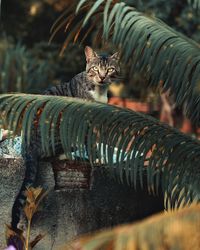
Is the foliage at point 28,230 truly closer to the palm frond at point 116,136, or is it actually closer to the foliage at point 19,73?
the palm frond at point 116,136

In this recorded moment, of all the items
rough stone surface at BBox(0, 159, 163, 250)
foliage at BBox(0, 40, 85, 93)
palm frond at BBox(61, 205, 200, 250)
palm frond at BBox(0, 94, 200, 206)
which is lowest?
foliage at BBox(0, 40, 85, 93)

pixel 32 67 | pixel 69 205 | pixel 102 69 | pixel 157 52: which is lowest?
pixel 32 67

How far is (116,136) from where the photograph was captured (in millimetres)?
5738

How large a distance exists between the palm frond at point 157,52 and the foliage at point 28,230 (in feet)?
3.52

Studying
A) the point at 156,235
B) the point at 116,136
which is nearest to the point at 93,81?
the point at 116,136

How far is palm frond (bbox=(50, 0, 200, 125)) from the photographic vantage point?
226 inches

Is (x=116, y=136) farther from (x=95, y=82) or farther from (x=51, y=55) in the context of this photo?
(x=51, y=55)

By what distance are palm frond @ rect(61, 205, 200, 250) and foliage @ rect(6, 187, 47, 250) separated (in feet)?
8.81

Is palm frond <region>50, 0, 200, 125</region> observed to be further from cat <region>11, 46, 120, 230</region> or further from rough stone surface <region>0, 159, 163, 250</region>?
cat <region>11, 46, 120, 230</region>

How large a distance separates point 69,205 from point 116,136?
123cm

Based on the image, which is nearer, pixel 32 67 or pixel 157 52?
pixel 157 52

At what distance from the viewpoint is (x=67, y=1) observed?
19.2 m

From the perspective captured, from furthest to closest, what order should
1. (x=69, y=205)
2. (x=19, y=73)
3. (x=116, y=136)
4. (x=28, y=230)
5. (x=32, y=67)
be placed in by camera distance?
(x=32, y=67) → (x=19, y=73) → (x=69, y=205) → (x=28, y=230) → (x=116, y=136)

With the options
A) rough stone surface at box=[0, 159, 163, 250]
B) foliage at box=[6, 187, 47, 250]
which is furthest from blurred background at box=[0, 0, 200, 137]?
foliage at box=[6, 187, 47, 250]
